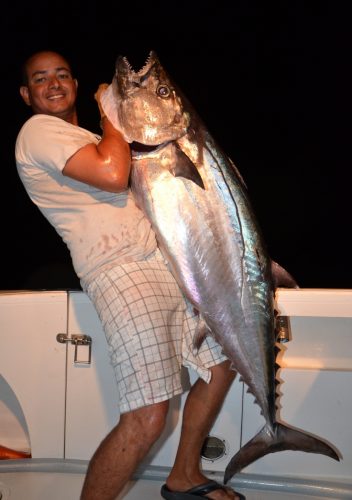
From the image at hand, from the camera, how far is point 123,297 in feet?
6.49

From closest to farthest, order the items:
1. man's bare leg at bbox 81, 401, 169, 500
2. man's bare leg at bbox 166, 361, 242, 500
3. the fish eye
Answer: man's bare leg at bbox 81, 401, 169, 500
the fish eye
man's bare leg at bbox 166, 361, 242, 500

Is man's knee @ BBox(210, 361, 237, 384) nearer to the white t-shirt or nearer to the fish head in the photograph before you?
the white t-shirt

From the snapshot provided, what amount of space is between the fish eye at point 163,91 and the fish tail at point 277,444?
1.45 m

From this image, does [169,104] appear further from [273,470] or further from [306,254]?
[306,254]

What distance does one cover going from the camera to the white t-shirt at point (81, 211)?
201 cm

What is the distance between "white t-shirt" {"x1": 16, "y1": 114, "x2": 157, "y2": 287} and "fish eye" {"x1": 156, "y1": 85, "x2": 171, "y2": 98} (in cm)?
35

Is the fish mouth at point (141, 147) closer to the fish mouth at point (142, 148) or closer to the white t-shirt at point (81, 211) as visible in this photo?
the fish mouth at point (142, 148)

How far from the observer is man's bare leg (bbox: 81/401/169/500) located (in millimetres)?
1887

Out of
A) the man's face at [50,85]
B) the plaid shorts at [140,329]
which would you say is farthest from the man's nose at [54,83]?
the plaid shorts at [140,329]

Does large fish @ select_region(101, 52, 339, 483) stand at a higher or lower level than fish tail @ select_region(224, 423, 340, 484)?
higher

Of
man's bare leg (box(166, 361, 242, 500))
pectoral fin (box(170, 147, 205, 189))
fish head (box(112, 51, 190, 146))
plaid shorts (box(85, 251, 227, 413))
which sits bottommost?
man's bare leg (box(166, 361, 242, 500))

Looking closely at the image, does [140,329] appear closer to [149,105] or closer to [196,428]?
[196,428]

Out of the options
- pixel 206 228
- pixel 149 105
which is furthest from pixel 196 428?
pixel 149 105

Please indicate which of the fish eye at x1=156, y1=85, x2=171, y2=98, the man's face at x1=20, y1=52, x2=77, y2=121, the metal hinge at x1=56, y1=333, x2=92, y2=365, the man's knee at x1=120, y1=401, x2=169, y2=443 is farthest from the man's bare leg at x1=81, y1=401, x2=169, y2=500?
the man's face at x1=20, y1=52, x2=77, y2=121
